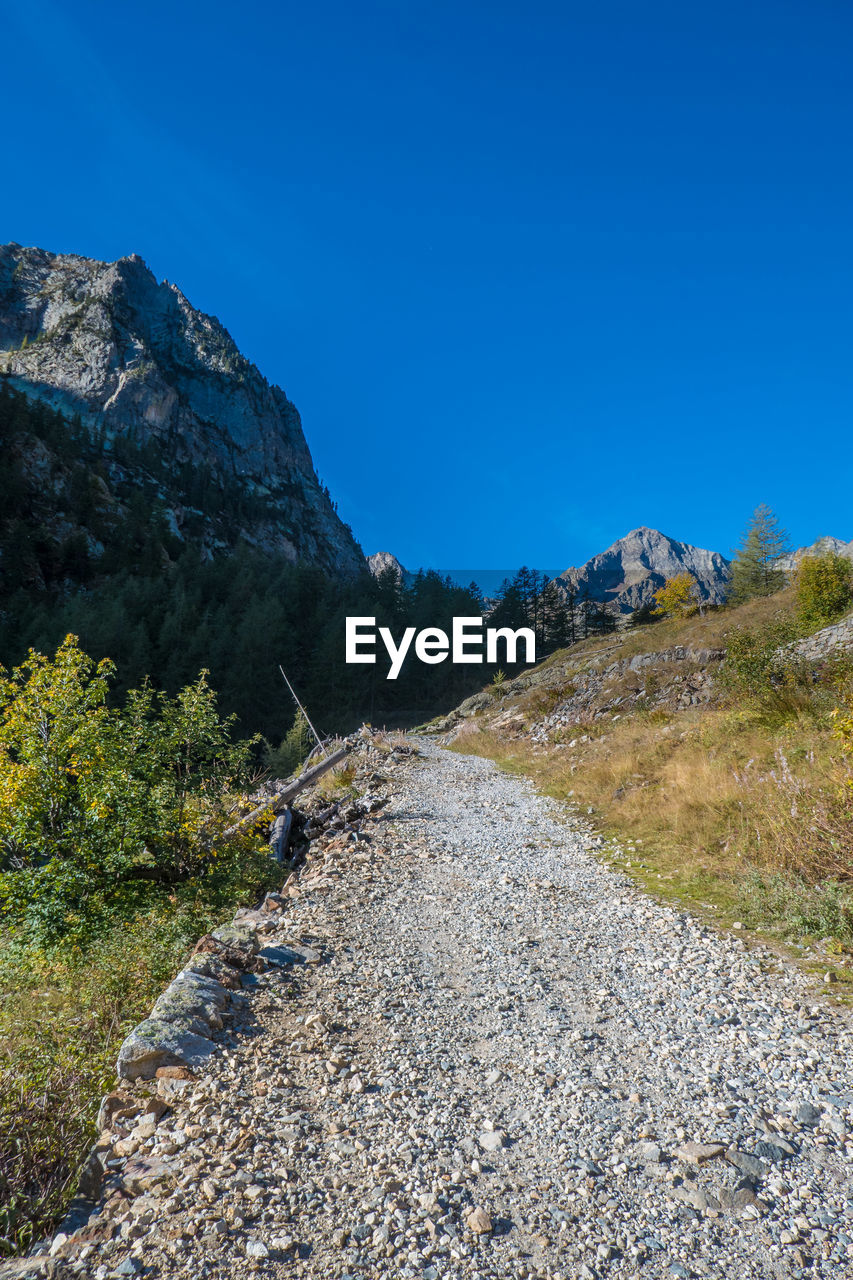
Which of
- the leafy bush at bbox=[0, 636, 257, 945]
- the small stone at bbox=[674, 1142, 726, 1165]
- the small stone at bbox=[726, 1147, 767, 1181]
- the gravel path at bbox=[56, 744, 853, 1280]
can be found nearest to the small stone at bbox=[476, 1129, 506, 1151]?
the gravel path at bbox=[56, 744, 853, 1280]

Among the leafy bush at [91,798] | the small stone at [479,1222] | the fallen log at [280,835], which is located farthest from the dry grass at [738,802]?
the leafy bush at [91,798]

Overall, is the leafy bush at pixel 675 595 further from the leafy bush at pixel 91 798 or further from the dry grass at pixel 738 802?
the leafy bush at pixel 91 798

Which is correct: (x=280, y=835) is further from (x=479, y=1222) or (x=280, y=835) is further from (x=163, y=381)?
(x=163, y=381)

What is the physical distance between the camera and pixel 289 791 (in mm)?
13812

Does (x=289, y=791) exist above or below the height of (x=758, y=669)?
below

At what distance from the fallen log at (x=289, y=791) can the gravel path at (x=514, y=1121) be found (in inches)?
157

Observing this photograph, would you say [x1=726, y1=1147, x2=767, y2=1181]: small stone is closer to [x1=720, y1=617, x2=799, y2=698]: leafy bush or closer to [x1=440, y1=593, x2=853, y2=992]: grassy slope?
[x1=440, y1=593, x2=853, y2=992]: grassy slope

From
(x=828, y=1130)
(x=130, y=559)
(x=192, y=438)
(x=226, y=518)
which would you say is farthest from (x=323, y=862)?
(x=192, y=438)

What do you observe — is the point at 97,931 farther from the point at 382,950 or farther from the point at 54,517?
the point at 54,517

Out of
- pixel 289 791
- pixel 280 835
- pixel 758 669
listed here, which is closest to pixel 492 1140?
pixel 280 835

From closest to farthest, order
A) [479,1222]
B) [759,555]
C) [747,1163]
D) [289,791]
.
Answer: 1. [479,1222]
2. [747,1163]
3. [289,791]
4. [759,555]

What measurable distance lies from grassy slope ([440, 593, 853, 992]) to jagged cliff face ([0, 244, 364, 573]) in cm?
11818

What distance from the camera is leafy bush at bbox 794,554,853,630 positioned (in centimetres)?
2164

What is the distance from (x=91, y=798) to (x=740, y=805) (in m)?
9.47
